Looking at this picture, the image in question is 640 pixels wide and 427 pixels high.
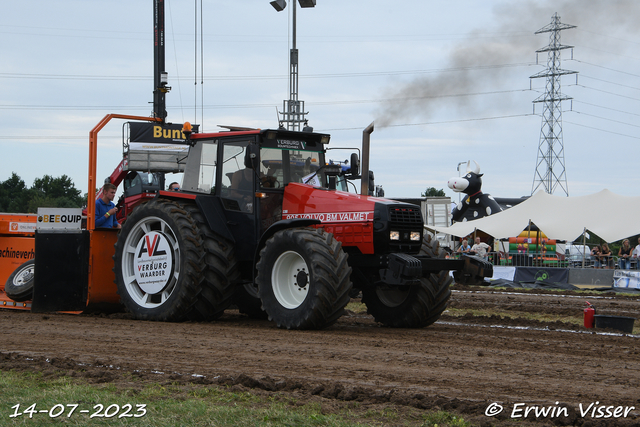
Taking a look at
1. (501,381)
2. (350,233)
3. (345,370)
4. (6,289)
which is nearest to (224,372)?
(345,370)

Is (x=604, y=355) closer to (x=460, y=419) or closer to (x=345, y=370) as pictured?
(x=345, y=370)

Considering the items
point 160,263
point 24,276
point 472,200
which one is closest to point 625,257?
point 472,200

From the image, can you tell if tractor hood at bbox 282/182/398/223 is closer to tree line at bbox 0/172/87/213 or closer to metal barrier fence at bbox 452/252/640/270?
metal barrier fence at bbox 452/252/640/270

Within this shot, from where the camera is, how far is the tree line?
310 ft

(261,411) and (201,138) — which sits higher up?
(201,138)

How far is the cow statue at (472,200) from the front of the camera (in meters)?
32.8

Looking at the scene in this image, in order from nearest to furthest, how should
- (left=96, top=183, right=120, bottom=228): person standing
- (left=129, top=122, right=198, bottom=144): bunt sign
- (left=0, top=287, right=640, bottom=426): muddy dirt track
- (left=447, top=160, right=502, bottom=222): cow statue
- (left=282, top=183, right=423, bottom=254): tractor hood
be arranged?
(left=0, top=287, right=640, bottom=426): muddy dirt track
(left=282, top=183, right=423, bottom=254): tractor hood
(left=96, top=183, right=120, bottom=228): person standing
(left=129, top=122, right=198, bottom=144): bunt sign
(left=447, top=160, right=502, bottom=222): cow statue

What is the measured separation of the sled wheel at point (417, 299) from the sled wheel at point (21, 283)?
201 inches

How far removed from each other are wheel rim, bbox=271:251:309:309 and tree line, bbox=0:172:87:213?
290ft

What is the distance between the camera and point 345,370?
6.25 meters

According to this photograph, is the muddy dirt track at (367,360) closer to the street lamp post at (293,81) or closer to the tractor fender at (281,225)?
the tractor fender at (281,225)

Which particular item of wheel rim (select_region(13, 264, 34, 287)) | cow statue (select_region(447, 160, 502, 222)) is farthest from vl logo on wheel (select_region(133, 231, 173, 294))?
cow statue (select_region(447, 160, 502, 222))

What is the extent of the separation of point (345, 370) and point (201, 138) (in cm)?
516

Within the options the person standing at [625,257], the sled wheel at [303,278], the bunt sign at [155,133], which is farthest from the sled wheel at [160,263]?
the person standing at [625,257]
